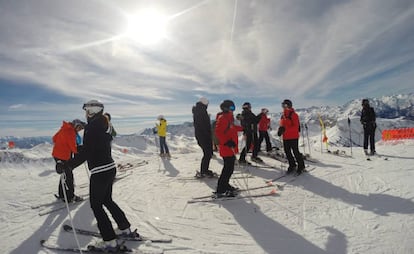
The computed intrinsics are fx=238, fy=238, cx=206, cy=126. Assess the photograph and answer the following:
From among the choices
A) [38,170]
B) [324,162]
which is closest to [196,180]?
[324,162]

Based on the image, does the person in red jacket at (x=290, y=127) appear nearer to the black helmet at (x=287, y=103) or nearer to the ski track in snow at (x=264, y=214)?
the black helmet at (x=287, y=103)

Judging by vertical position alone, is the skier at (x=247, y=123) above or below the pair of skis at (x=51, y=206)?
above

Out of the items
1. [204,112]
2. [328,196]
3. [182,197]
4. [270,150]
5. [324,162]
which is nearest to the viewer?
[328,196]

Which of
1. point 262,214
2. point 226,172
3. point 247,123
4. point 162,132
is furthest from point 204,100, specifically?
point 162,132

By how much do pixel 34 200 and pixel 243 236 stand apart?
22.8 feet

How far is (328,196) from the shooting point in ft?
20.9

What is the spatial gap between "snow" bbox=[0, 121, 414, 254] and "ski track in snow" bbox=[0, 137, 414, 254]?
0.06 ft

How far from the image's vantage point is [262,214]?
5.63m

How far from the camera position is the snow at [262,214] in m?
4.28

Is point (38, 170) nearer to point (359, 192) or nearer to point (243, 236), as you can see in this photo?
point (243, 236)

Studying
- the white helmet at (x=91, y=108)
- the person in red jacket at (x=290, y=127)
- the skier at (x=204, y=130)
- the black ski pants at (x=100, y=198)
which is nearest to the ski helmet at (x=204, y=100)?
the skier at (x=204, y=130)

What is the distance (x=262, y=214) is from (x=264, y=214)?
5 centimetres

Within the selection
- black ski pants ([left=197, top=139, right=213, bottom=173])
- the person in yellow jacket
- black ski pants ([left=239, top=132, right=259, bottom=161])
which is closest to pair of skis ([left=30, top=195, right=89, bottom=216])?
black ski pants ([left=197, top=139, right=213, bottom=173])

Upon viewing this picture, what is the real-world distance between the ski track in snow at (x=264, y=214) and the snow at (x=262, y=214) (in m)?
0.02
